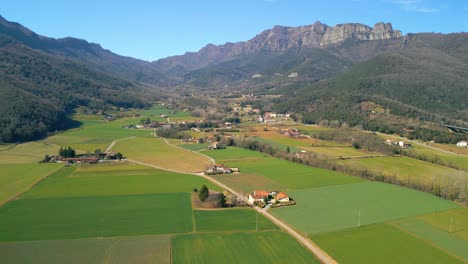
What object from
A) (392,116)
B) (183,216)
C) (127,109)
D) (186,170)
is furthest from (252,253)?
(127,109)

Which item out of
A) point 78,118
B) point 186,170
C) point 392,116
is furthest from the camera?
point 78,118

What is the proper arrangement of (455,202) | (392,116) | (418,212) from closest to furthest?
(418,212) → (455,202) → (392,116)

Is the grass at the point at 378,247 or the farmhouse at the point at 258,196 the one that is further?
the farmhouse at the point at 258,196

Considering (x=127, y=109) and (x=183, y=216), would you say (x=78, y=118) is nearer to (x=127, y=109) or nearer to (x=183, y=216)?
(x=127, y=109)

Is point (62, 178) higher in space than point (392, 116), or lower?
lower

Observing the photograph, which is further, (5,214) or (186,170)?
(186,170)

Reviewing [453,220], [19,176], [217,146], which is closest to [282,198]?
[453,220]

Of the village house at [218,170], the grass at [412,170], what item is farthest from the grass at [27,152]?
the grass at [412,170]

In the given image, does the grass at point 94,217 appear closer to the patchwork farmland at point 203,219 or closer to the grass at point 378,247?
the patchwork farmland at point 203,219
